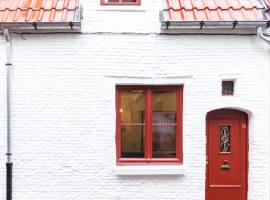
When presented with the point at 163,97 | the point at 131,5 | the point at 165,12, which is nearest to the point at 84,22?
the point at 131,5

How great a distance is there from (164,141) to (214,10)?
2.98 metres

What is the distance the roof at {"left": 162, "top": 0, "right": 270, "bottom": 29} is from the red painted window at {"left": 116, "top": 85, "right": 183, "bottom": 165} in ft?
4.87

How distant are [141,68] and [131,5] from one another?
4.42 ft

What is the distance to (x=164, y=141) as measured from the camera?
8336 mm

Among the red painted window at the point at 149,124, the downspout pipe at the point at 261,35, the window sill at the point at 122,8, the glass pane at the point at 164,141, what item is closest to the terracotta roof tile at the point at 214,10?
the downspout pipe at the point at 261,35

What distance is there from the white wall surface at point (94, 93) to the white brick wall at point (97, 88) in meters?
0.02

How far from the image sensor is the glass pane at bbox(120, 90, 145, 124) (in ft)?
27.2

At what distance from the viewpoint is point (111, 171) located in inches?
317

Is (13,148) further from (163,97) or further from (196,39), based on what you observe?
(196,39)

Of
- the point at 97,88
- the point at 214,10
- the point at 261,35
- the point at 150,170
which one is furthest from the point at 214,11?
the point at 150,170

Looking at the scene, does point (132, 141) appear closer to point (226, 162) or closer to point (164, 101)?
point (164, 101)

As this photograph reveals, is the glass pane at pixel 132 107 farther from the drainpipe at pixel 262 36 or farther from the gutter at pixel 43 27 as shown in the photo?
the drainpipe at pixel 262 36

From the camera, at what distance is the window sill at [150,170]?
7.99 metres

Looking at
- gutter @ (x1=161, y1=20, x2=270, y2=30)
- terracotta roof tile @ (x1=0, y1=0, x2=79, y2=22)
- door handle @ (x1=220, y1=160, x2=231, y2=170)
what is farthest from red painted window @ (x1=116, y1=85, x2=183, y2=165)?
terracotta roof tile @ (x1=0, y1=0, x2=79, y2=22)
